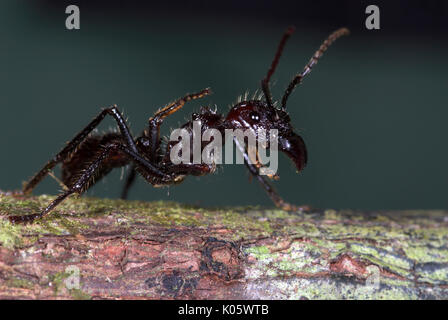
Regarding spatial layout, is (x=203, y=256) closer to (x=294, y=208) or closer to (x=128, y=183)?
(x=294, y=208)

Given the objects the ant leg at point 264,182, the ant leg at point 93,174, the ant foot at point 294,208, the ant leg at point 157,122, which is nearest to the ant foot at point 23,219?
the ant leg at point 93,174

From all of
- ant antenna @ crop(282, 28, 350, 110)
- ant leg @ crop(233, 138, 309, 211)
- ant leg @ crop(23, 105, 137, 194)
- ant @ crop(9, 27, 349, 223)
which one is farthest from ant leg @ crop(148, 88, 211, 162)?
ant antenna @ crop(282, 28, 350, 110)

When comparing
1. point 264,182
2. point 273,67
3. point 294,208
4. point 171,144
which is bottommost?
point 294,208

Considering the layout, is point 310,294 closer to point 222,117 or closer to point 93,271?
point 93,271

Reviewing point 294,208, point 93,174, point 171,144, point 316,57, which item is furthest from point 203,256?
point 316,57

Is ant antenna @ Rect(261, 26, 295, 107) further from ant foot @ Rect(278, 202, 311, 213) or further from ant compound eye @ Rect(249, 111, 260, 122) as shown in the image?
ant foot @ Rect(278, 202, 311, 213)

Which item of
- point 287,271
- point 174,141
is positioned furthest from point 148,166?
point 287,271
